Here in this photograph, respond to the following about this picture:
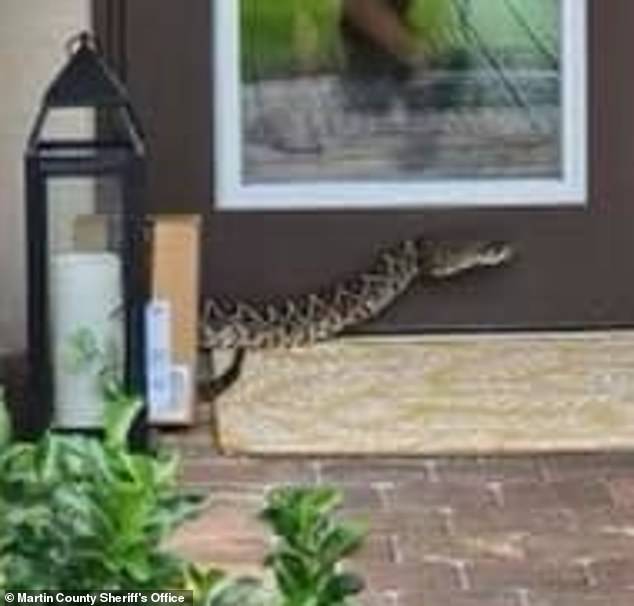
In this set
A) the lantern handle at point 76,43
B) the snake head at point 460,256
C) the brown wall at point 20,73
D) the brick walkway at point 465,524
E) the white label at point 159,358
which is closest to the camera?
the brick walkway at point 465,524

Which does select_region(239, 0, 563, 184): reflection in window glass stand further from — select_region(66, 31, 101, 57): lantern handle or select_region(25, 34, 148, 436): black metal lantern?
select_region(25, 34, 148, 436): black metal lantern

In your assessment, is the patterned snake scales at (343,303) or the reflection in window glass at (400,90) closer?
the patterned snake scales at (343,303)

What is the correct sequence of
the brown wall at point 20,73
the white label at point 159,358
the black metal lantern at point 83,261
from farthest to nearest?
the brown wall at point 20,73 → the white label at point 159,358 → the black metal lantern at point 83,261

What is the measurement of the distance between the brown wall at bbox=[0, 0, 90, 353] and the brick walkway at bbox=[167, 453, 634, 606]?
3.98ft

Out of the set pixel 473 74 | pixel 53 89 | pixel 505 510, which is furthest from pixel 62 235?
pixel 473 74

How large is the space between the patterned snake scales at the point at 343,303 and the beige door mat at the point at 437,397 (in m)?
0.07

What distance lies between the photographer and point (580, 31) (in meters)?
6.06

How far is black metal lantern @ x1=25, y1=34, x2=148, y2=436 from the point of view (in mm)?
4578

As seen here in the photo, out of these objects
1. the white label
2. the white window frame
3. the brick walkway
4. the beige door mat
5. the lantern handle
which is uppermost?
the lantern handle

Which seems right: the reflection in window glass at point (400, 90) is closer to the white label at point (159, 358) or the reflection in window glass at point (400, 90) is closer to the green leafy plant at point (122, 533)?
the white label at point (159, 358)

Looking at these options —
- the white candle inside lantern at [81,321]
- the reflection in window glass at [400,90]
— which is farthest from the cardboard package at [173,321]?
the reflection in window glass at [400,90]

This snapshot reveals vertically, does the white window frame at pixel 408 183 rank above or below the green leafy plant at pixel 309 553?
above

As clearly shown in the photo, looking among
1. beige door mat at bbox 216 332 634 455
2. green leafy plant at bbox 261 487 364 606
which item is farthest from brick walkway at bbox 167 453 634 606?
green leafy plant at bbox 261 487 364 606

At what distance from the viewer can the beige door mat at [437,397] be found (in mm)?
4941
